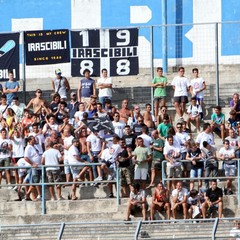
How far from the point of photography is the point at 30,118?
130ft

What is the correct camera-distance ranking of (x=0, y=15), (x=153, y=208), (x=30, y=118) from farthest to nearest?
1. (x=0, y=15)
2. (x=30, y=118)
3. (x=153, y=208)

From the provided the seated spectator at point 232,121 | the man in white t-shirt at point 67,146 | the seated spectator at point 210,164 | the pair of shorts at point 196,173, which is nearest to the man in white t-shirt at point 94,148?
the man in white t-shirt at point 67,146

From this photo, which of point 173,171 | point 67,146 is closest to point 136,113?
point 67,146

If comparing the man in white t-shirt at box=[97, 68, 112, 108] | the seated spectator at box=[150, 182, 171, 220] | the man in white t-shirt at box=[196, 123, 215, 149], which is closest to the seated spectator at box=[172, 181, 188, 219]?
the seated spectator at box=[150, 182, 171, 220]

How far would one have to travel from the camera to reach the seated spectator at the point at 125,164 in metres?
37.7

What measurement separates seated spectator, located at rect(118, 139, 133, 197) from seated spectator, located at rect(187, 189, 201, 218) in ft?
5.80

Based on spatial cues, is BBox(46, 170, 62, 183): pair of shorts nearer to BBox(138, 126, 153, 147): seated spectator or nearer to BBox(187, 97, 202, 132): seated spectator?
BBox(138, 126, 153, 147): seated spectator

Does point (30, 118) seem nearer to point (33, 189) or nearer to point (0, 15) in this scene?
point (33, 189)

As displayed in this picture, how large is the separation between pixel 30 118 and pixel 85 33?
3.66 m

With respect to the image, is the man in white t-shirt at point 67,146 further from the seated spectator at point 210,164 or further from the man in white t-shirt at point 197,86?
the man in white t-shirt at point 197,86

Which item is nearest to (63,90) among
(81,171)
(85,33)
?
(85,33)

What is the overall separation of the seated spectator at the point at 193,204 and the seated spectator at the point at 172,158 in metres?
0.98

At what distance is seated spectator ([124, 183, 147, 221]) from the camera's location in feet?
121

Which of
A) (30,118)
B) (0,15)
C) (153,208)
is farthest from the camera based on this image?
(0,15)
